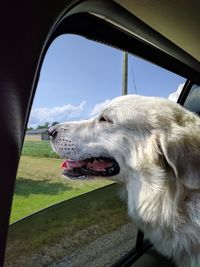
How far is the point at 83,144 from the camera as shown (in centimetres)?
167

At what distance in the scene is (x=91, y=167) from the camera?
1.70m

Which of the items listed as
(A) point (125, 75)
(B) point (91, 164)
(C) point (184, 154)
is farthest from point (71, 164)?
(A) point (125, 75)

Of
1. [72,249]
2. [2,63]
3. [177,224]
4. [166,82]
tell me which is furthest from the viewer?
[166,82]

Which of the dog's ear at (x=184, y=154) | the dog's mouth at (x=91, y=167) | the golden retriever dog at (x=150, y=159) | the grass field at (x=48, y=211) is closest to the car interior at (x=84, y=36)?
the grass field at (x=48, y=211)

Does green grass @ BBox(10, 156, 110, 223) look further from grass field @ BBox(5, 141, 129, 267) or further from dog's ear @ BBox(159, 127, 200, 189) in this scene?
dog's ear @ BBox(159, 127, 200, 189)

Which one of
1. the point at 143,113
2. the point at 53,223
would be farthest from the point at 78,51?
the point at 53,223

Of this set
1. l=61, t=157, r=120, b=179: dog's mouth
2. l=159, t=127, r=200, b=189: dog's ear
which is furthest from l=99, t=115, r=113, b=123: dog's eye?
l=159, t=127, r=200, b=189: dog's ear

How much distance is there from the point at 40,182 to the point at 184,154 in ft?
2.04

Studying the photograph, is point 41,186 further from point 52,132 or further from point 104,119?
point 104,119

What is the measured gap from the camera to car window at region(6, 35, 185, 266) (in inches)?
56.5

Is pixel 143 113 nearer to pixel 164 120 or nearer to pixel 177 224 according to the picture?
pixel 164 120

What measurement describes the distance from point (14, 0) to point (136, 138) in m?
0.86

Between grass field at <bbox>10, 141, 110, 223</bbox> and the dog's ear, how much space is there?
20.1 inches

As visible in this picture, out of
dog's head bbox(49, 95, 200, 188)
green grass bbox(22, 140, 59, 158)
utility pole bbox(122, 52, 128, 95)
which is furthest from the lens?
utility pole bbox(122, 52, 128, 95)
